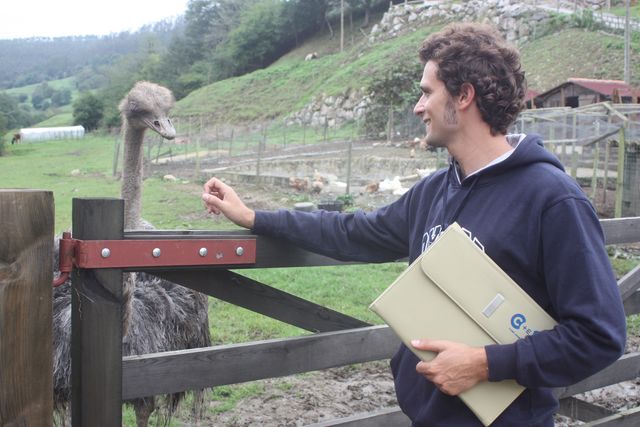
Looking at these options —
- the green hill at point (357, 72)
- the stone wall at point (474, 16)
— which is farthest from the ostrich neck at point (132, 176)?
the stone wall at point (474, 16)

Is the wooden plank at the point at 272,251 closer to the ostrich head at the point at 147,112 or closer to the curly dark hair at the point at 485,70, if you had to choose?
the curly dark hair at the point at 485,70

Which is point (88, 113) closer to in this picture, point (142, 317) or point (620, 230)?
point (142, 317)

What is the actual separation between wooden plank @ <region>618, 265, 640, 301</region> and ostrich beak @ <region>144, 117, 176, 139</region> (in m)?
3.06

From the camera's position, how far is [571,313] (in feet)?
5.62

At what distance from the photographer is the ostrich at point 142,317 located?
3465mm

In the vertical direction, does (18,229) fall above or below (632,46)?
below

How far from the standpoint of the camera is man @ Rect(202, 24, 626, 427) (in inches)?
67.5

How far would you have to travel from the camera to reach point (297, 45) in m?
73.2

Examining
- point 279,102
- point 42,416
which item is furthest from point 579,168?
point 279,102

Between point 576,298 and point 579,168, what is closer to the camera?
point 576,298

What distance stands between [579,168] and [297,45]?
61746 mm

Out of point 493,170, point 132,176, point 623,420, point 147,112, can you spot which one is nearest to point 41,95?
point 147,112

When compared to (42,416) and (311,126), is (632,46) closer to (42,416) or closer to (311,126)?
(311,126)

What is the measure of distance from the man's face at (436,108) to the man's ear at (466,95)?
0.08ft
